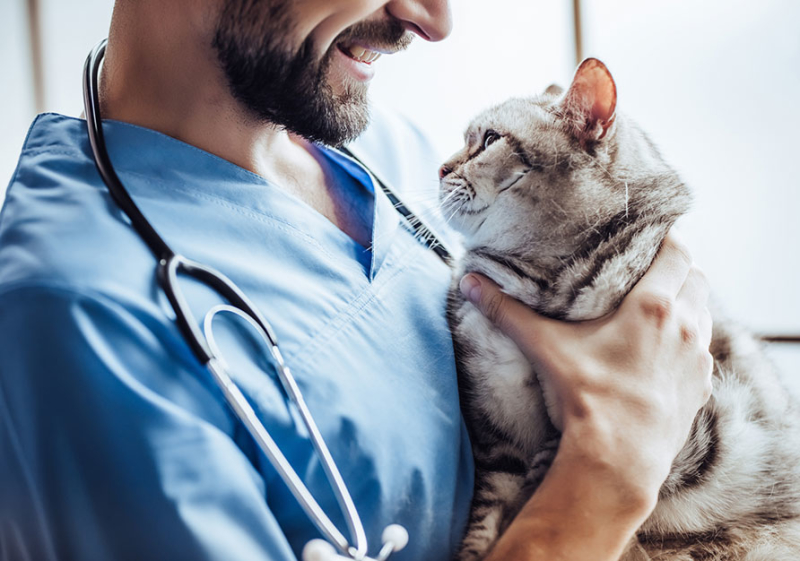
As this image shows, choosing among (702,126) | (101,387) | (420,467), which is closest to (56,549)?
(101,387)

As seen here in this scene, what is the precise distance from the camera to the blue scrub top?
523 mm

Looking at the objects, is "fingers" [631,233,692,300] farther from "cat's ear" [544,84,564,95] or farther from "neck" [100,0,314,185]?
"neck" [100,0,314,185]

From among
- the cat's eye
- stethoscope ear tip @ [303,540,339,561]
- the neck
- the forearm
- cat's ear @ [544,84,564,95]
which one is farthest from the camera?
cat's ear @ [544,84,564,95]

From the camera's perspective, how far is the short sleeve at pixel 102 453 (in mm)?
517

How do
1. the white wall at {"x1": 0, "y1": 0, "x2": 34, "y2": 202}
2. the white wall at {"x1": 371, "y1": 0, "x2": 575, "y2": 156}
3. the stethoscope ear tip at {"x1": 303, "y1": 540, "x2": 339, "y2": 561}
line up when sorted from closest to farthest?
1. the stethoscope ear tip at {"x1": 303, "y1": 540, "x2": 339, "y2": 561}
2. the white wall at {"x1": 371, "y1": 0, "x2": 575, "y2": 156}
3. the white wall at {"x1": 0, "y1": 0, "x2": 34, "y2": 202}

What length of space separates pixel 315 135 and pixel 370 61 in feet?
0.56

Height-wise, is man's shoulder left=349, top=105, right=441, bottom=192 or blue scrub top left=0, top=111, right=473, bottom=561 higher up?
man's shoulder left=349, top=105, right=441, bottom=192

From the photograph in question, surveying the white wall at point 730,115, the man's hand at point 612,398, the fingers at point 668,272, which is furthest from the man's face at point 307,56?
the white wall at point 730,115

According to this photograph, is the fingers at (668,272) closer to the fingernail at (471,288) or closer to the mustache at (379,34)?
the fingernail at (471,288)

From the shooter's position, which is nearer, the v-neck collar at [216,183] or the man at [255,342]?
the man at [255,342]

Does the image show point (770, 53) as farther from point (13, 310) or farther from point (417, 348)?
point (13, 310)

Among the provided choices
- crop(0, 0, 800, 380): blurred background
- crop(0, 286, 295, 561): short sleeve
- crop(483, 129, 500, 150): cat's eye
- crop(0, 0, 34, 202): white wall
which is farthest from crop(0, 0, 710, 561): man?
crop(0, 0, 34, 202): white wall

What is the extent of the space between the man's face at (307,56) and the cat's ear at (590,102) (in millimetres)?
265

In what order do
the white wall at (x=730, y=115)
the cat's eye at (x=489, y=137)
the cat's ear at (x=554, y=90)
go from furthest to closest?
the white wall at (x=730, y=115)
the cat's ear at (x=554, y=90)
the cat's eye at (x=489, y=137)
